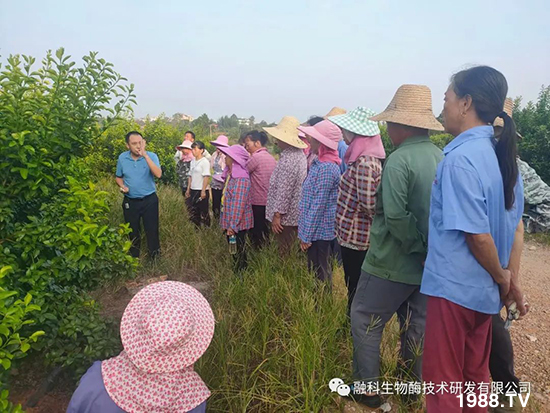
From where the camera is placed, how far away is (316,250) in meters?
3.08

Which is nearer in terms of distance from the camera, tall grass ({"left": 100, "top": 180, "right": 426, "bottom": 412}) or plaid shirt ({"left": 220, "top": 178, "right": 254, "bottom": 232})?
tall grass ({"left": 100, "top": 180, "right": 426, "bottom": 412})

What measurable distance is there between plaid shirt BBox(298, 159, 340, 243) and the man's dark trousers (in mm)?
2131

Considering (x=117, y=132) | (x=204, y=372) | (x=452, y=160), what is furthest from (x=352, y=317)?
(x=117, y=132)

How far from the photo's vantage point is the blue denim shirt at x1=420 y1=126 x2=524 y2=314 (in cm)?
151

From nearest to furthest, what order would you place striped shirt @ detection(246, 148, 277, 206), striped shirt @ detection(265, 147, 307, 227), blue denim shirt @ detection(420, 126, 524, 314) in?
blue denim shirt @ detection(420, 126, 524, 314) < striped shirt @ detection(265, 147, 307, 227) < striped shirt @ detection(246, 148, 277, 206)

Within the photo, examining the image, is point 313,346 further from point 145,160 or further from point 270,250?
point 145,160

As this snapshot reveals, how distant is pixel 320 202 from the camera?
2920 mm

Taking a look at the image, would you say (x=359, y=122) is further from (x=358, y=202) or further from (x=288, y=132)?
(x=288, y=132)

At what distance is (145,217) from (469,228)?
3666 millimetres

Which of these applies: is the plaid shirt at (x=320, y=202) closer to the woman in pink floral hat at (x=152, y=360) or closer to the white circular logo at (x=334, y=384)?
the white circular logo at (x=334, y=384)

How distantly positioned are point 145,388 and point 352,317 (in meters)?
1.23

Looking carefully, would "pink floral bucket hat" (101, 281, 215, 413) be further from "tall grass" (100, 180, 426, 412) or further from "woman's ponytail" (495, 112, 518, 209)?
"woman's ponytail" (495, 112, 518, 209)

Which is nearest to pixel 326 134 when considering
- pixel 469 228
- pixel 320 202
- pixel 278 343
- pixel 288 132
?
pixel 320 202

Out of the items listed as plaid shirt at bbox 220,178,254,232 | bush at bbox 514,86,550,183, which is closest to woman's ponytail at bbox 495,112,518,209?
plaid shirt at bbox 220,178,254,232
